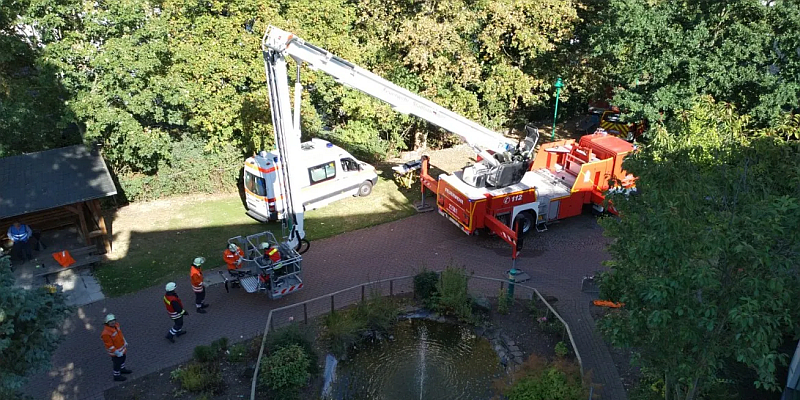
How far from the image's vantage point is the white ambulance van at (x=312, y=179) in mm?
17859

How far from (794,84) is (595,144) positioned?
5.49 meters

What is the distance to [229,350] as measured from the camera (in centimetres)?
1259

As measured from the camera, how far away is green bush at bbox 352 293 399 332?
522 inches

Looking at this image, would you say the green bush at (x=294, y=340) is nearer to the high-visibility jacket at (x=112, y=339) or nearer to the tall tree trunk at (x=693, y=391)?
the high-visibility jacket at (x=112, y=339)

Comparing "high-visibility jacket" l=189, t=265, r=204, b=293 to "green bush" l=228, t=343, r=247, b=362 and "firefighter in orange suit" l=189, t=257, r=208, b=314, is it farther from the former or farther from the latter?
"green bush" l=228, t=343, r=247, b=362

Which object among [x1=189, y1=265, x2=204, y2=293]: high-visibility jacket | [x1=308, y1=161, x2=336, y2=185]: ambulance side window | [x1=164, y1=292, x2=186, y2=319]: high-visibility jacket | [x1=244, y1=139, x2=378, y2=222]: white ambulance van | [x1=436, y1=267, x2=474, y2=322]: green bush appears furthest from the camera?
[x1=308, y1=161, x2=336, y2=185]: ambulance side window

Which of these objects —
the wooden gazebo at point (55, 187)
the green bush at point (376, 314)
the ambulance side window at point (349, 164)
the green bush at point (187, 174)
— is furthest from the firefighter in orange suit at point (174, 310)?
the ambulance side window at point (349, 164)

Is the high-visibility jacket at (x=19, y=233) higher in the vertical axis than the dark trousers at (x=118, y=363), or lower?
higher

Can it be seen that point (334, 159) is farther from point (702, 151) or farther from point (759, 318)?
point (759, 318)

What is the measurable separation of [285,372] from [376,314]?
9.02 feet

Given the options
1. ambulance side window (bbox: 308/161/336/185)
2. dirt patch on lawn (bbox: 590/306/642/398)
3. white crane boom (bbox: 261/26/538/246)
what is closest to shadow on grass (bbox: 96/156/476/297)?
ambulance side window (bbox: 308/161/336/185)

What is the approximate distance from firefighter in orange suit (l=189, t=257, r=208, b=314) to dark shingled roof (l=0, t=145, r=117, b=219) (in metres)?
4.07

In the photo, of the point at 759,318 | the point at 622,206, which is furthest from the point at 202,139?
the point at 759,318

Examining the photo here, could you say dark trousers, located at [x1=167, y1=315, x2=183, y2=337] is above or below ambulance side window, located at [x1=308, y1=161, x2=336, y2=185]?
below
